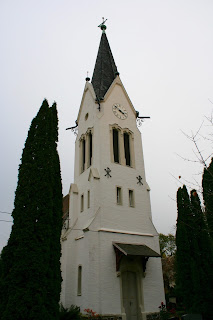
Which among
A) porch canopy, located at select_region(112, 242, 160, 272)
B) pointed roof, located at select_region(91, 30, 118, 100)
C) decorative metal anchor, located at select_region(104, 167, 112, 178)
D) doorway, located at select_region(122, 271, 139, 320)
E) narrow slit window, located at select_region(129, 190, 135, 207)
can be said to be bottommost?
doorway, located at select_region(122, 271, 139, 320)

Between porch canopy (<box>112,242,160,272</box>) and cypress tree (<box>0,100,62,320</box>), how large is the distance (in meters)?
5.10

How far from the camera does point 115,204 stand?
18547 millimetres

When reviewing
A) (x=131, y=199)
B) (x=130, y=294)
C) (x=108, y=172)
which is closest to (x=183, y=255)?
(x=130, y=294)

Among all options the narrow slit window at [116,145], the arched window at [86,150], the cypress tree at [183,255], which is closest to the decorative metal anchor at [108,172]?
the narrow slit window at [116,145]

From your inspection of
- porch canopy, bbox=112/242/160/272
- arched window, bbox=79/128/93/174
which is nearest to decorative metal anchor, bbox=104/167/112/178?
arched window, bbox=79/128/93/174

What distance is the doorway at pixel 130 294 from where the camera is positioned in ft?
52.6

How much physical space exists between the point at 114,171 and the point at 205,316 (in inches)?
415

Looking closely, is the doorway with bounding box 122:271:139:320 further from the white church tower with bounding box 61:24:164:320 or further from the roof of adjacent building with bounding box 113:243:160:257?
the roof of adjacent building with bounding box 113:243:160:257

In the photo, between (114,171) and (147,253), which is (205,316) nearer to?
(147,253)

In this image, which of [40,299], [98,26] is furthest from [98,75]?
[40,299]

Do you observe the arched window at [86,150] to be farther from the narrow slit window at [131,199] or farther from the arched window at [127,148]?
the narrow slit window at [131,199]

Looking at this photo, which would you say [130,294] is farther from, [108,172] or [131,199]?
[108,172]

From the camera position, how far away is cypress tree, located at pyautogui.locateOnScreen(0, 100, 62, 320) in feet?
33.2

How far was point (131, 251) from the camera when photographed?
15961 mm
